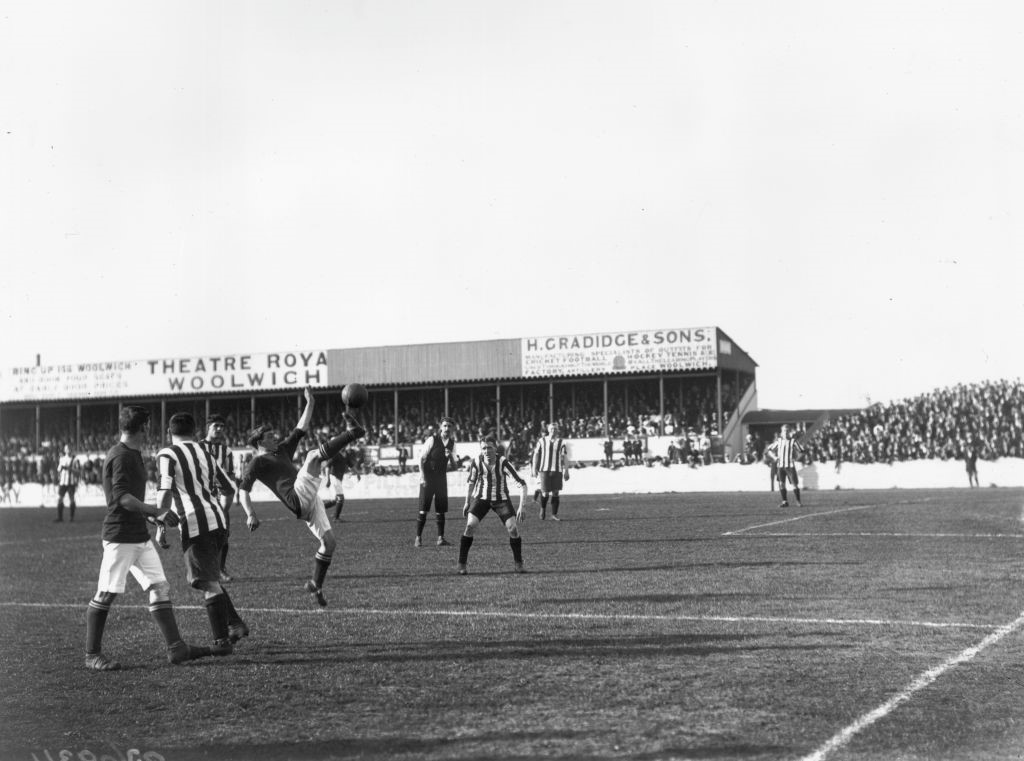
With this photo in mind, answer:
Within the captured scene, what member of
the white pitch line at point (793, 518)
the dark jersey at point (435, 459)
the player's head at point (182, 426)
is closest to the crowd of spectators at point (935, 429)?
the white pitch line at point (793, 518)

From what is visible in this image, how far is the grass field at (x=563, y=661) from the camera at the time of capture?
17.9ft

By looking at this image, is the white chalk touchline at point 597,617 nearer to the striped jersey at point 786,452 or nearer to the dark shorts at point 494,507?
the dark shorts at point 494,507

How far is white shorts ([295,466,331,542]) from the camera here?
35.7 ft

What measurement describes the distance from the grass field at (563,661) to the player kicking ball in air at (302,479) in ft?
1.67

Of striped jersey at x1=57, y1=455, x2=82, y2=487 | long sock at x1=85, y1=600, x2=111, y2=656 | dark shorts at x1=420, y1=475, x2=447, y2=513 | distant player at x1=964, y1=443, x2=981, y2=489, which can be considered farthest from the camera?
distant player at x1=964, y1=443, x2=981, y2=489

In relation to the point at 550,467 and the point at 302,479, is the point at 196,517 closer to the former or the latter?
the point at 302,479

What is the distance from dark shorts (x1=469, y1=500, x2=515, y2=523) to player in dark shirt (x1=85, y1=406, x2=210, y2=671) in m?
5.51

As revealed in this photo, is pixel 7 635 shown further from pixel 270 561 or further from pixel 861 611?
pixel 861 611

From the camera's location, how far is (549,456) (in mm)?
23625

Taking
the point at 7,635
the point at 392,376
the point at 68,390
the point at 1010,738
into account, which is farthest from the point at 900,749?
the point at 68,390

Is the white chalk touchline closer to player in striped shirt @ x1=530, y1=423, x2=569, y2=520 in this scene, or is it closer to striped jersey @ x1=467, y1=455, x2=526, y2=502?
striped jersey @ x1=467, y1=455, x2=526, y2=502

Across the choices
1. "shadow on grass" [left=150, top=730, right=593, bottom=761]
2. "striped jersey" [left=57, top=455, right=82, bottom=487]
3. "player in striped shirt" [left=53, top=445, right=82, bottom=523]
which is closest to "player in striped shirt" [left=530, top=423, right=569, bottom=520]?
"player in striped shirt" [left=53, top=445, right=82, bottom=523]

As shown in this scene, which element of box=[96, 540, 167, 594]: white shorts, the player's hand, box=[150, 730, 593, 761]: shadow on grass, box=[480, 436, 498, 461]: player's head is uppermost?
box=[480, 436, 498, 461]: player's head

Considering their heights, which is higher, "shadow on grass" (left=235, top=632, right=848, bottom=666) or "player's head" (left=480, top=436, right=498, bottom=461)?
"player's head" (left=480, top=436, right=498, bottom=461)
